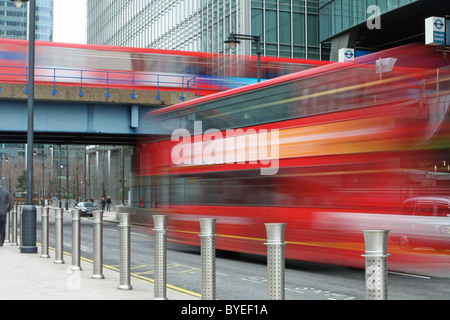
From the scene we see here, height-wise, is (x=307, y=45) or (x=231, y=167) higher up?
(x=307, y=45)

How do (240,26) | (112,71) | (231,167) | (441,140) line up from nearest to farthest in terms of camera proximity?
1. (441,140)
2. (231,167)
3. (112,71)
4. (240,26)

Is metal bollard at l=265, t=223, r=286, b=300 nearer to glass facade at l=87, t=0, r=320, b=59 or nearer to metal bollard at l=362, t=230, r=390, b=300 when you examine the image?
metal bollard at l=362, t=230, r=390, b=300

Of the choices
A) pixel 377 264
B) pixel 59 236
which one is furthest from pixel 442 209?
pixel 59 236

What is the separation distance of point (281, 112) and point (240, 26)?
128ft

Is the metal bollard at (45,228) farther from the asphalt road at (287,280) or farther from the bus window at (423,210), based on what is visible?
the bus window at (423,210)

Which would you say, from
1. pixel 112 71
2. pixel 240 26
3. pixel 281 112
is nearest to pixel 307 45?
pixel 240 26

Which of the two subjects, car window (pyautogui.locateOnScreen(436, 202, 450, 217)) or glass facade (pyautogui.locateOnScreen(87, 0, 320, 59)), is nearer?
car window (pyautogui.locateOnScreen(436, 202, 450, 217))

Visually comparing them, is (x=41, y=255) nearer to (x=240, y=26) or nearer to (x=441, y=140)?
(x=441, y=140)

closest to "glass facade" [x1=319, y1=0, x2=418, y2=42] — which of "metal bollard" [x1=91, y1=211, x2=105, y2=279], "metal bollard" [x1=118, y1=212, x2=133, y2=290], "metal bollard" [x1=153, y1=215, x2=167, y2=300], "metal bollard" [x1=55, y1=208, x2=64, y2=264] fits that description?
"metal bollard" [x1=55, y1=208, x2=64, y2=264]

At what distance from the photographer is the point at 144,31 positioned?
73.1m

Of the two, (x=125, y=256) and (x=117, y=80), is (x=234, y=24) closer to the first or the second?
(x=117, y=80)

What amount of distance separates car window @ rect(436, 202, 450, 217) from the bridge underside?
1872 centimetres

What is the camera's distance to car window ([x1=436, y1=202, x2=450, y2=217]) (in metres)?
10.9

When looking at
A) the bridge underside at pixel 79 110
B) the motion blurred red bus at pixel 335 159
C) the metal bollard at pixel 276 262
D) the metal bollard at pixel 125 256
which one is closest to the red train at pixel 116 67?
the bridge underside at pixel 79 110
